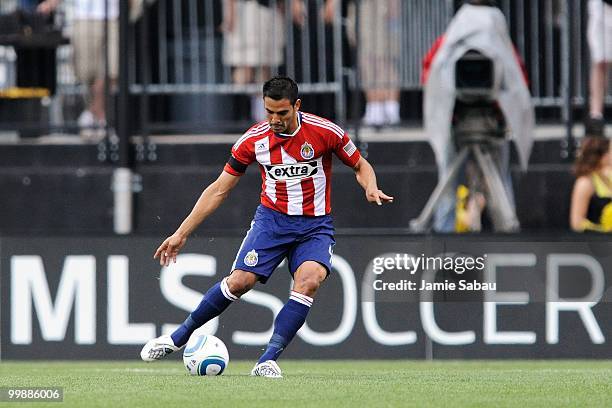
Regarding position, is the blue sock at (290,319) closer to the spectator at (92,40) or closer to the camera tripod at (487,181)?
the camera tripod at (487,181)

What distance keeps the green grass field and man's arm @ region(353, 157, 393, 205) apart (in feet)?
3.58

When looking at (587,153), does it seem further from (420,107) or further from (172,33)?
(172,33)

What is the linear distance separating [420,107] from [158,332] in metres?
3.73

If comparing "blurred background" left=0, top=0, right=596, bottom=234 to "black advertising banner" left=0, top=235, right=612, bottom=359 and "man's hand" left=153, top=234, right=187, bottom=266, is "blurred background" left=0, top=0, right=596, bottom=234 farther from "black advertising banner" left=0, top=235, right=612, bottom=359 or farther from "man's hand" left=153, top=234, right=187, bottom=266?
"man's hand" left=153, top=234, right=187, bottom=266

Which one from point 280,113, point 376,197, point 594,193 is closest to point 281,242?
point 376,197

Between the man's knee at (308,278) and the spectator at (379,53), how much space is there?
16.4 feet

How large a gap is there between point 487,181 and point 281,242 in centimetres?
406

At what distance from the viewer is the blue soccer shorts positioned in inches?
367

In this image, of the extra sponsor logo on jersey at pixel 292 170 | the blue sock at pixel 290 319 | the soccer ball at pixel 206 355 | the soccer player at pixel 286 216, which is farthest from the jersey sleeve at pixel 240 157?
the soccer ball at pixel 206 355

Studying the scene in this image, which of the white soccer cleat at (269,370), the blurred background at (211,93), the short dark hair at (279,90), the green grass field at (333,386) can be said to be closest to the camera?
the green grass field at (333,386)

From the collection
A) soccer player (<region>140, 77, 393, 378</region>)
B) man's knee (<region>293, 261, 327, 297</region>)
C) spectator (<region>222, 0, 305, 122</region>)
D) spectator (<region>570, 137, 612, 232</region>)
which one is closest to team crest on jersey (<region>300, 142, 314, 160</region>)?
soccer player (<region>140, 77, 393, 378</region>)

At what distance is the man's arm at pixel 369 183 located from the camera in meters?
8.89

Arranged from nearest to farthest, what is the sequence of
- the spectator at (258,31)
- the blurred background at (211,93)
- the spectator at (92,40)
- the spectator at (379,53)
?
the blurred background at (211,93) < the spectator at (379,53) < the spectator at (258,31) < the spectator at (92,40)

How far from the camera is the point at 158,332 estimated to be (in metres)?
12.4
